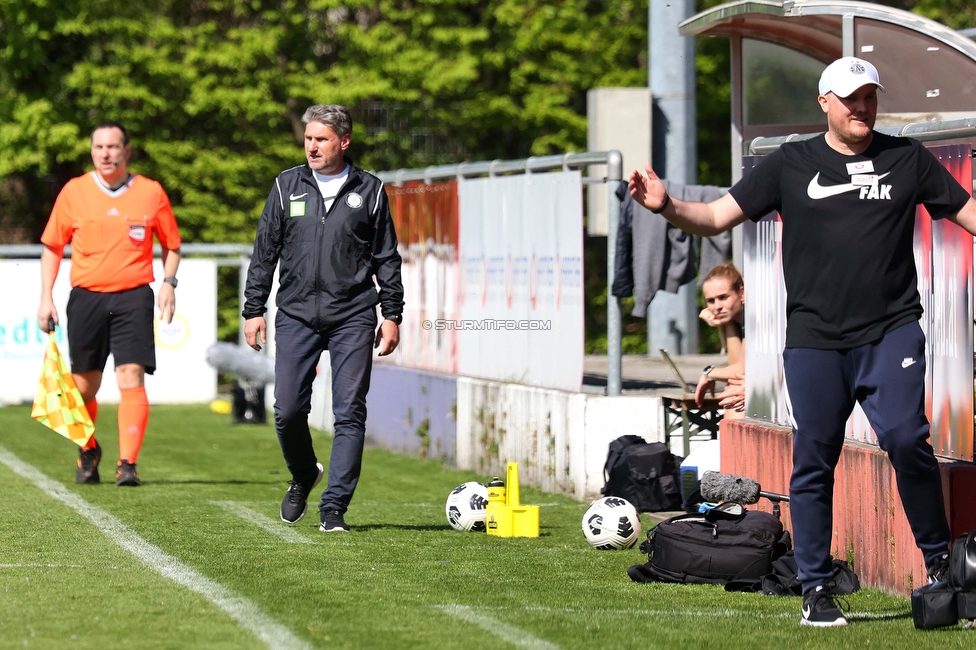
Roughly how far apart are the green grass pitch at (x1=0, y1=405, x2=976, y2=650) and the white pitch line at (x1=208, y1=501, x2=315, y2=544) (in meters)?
0.01

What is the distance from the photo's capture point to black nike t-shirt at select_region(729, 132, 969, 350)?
598cm

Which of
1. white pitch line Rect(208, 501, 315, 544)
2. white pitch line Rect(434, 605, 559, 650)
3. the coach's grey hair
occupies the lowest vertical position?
white pitch line Rect(208, 501, 315, 544)

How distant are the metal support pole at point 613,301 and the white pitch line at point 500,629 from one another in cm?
435

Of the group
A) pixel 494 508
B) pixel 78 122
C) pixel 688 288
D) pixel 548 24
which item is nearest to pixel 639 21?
pixel 548 24

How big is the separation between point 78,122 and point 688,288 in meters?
12.8

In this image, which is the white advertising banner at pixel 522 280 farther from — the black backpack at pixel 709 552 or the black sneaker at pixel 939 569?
the black sneaker at pixel 939 569

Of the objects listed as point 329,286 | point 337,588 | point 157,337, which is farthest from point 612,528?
point 157,337

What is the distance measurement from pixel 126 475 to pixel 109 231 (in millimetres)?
1510

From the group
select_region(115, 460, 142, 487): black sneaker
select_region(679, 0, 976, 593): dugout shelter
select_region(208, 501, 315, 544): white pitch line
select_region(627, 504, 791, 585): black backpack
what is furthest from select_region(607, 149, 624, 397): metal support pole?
select_region(627, 504, 791, 585): black backpack

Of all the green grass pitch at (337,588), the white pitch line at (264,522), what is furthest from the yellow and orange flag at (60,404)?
the white pitch line at (264,522)

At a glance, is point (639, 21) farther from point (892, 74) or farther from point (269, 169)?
point (892, 74)

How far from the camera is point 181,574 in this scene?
271 inches

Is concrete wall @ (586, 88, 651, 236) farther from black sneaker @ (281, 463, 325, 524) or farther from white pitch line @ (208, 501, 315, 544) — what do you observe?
black sneaker @ (281, 463, 325, 524)

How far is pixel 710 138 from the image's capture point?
29.6 metres
